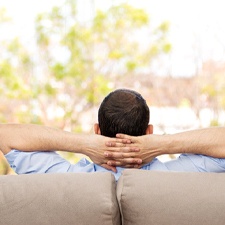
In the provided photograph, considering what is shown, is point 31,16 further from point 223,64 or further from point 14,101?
point 223,64

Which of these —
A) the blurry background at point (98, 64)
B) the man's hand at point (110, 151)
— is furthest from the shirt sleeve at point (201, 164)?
the blurry background at point (98, 64)

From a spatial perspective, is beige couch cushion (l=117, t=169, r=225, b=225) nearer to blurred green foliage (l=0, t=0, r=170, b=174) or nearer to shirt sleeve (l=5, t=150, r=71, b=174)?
shirt sleeve (l=5, t=150, r=71, b=174)

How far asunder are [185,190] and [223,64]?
4326mm

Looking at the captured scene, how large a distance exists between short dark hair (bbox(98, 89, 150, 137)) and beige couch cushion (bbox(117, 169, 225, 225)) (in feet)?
1.44

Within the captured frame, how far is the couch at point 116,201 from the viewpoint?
137cm

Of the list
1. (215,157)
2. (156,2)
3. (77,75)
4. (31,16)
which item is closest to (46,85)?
(77,75)

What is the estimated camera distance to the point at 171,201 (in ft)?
4.52

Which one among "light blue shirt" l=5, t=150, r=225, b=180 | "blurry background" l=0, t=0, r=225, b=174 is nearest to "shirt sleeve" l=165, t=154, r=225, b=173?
"light blue shirt" l=5, t=150, r=225, b=180

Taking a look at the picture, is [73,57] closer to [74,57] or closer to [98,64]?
[74,57]

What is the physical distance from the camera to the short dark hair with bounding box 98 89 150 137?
184 cm

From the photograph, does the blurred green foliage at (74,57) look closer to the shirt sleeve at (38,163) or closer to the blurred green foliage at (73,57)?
the blurred green foliage at (73,57)

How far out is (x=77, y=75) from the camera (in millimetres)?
5664

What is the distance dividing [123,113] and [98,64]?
12.7 ft

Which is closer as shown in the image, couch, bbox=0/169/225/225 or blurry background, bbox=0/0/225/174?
couch, bbox=0/169/225/225
